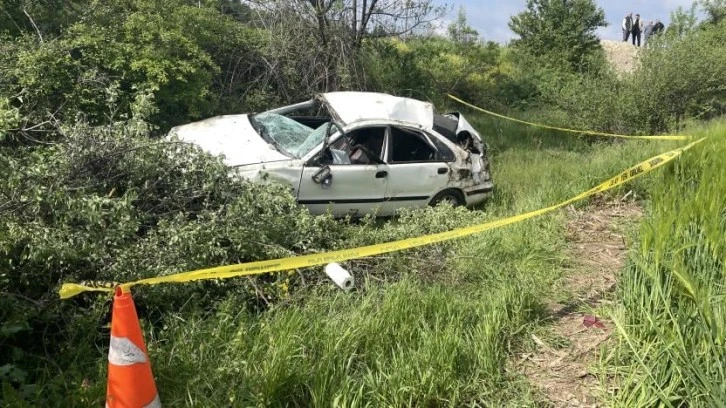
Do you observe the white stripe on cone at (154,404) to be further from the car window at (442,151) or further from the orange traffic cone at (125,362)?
the car window at (442,151)

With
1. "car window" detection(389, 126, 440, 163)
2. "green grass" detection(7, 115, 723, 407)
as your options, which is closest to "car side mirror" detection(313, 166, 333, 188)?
"car window" detection(389, 126, 440, 163)

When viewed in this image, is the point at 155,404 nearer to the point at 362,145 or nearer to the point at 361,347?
the point at 361,347

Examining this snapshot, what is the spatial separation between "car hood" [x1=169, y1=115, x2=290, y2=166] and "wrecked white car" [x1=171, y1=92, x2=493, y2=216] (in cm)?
1

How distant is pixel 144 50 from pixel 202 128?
6.46ft

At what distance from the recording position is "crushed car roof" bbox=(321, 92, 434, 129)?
21.9 ft

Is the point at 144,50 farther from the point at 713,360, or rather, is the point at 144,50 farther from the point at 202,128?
the point at 713,360

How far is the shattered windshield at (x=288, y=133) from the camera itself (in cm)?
616

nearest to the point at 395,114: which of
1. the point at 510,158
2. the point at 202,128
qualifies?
the point at 202,128

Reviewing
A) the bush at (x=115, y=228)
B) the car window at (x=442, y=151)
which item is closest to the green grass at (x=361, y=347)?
the bush at (x=115, y=228)

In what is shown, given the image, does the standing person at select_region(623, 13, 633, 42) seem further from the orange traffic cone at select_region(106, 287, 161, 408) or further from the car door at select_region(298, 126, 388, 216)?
the orange traffic cone at select_region(106, 287, 161, 408)

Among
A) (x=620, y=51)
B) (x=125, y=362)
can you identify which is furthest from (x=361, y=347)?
(x=620, y=51)

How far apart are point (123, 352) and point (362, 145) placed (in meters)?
4.41

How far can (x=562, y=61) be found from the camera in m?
19.7

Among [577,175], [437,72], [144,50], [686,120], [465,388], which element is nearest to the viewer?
[465,388]
